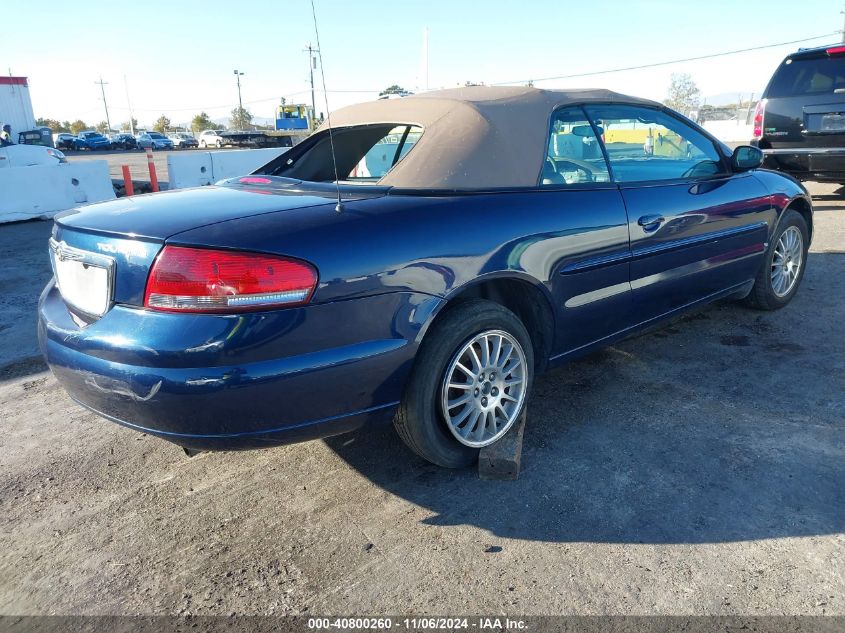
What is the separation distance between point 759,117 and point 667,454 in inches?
266

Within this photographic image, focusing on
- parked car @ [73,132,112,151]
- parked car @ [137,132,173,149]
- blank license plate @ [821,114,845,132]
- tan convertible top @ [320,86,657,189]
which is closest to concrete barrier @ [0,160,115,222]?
tan convertible top @ [320,86,657,189]

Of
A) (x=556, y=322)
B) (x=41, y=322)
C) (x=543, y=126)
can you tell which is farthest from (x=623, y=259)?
(x=41, y=322)

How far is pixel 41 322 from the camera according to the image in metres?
2.60

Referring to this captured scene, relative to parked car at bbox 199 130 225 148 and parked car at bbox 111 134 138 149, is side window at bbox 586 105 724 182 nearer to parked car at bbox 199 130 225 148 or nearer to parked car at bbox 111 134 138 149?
parked car at bbox 199 130 225 148

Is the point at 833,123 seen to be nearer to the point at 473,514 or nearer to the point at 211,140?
the point at 473,514

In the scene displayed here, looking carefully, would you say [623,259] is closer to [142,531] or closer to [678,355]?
[678,355]

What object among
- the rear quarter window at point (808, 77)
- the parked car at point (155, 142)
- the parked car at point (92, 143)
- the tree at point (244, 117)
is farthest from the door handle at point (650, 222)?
the tree at point (244, 117)

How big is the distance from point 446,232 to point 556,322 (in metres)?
0.82

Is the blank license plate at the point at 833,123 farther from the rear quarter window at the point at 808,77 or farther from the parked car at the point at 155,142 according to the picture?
the parked car at the point at 155,142

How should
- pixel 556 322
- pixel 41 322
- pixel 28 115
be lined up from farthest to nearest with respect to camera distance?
pixel 28 115 → pixel 556 322 → pixel 41 322

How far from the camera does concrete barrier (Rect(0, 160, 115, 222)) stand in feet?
32.3

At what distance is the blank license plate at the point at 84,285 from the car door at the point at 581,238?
1635mm

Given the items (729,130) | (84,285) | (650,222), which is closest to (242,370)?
(84,285)

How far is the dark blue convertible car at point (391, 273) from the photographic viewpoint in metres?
2.06
